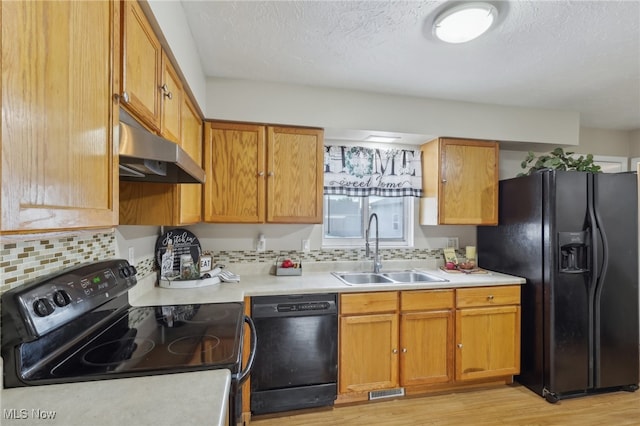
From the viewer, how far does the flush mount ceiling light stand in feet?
4.74

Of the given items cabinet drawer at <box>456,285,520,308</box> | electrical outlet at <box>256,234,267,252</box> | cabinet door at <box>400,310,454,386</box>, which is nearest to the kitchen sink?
cabinet drawer at <box>456,285,520,308</box>

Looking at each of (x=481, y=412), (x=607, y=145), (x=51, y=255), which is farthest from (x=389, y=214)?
(x=607, y=145)

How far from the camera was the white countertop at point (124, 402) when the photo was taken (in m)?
0.71

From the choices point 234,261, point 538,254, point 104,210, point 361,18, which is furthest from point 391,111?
point 104,210

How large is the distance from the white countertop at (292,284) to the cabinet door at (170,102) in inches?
36.0

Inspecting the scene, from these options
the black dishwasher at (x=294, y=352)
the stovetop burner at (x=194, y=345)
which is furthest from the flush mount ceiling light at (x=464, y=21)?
the stovetop burner at (x=194, y=345)

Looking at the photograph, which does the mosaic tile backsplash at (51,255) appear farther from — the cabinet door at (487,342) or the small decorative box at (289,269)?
the cabinet door at (487,342)

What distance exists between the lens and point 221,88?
222cm

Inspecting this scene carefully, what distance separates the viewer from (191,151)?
6.44ft

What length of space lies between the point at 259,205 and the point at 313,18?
1.27 meters

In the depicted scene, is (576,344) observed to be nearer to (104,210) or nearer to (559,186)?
(559,186)

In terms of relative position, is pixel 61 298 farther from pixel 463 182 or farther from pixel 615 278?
pixel 615 278

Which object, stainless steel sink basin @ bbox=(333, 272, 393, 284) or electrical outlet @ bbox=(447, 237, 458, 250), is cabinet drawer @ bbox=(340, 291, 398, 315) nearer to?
stainless steel sink basin @ bbox=(333, 272, 393, 284)

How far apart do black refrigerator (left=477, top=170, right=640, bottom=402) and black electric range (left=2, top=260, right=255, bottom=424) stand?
224 centimetres
